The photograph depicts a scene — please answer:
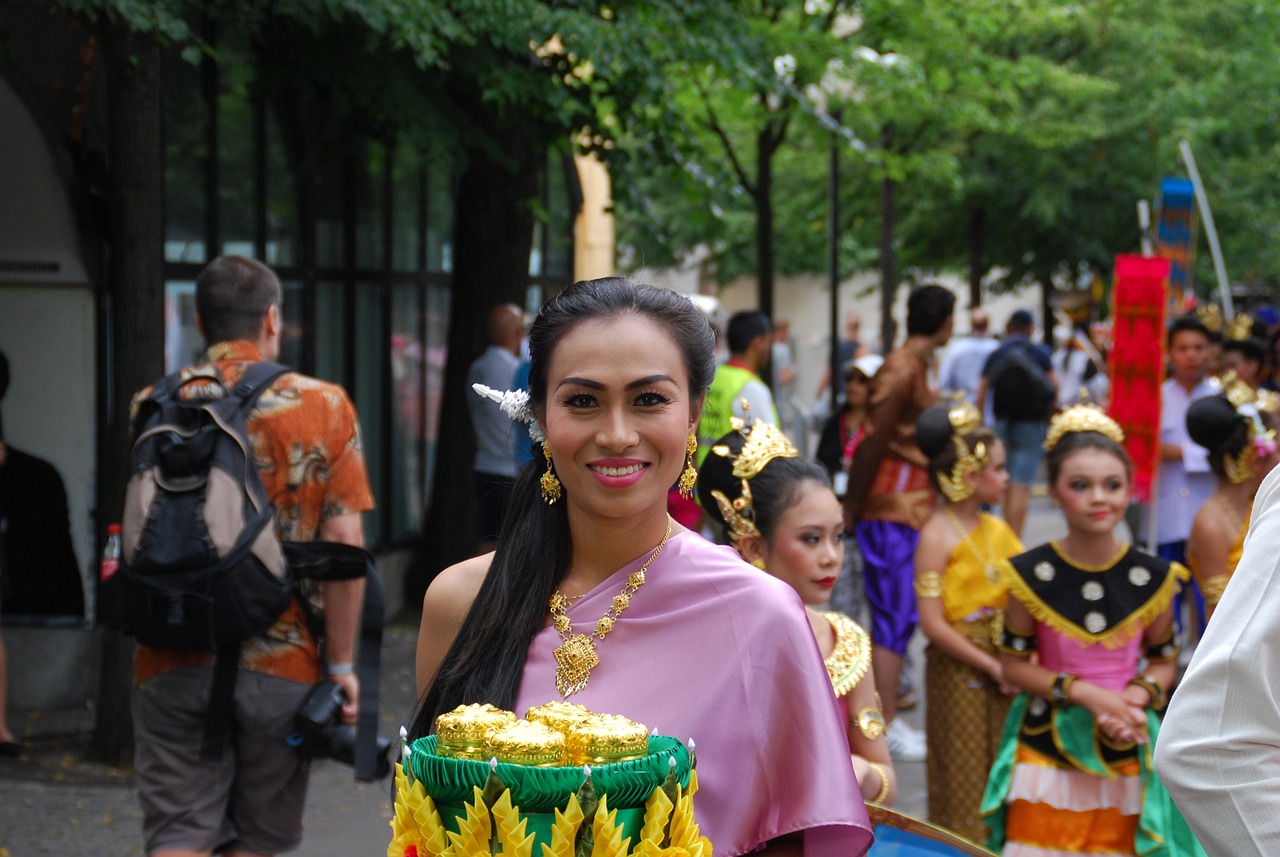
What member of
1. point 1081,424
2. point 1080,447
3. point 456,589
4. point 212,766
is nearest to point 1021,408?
point 1081,424

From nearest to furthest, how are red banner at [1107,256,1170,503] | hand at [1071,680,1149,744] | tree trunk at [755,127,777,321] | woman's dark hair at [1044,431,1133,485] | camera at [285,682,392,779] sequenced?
1. camera at [285,682,392,779]
2. hand at [1071,680,1149,744]
3. woman's dark hair at [1044,431,1133,485]
4. red banner at [1107,256,1170,503]
5. tree trunk at [755,127,777,321]

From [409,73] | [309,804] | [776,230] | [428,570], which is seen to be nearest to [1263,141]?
[776,230]

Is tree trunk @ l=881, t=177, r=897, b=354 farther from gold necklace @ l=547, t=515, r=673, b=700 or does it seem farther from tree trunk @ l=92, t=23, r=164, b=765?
gold necklace @ l=547, t=515, r=673, b=700

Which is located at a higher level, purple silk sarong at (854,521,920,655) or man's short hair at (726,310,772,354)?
man's short hair at (726,310,772,354)

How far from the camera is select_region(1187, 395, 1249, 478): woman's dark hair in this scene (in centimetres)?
651

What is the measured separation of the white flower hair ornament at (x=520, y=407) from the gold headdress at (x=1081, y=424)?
2872 mm

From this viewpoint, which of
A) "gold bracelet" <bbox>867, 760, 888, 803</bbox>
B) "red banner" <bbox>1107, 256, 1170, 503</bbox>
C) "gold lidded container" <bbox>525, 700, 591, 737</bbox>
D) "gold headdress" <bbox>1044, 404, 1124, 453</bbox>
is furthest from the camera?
"red banner" <bbox>1107, 256, 1170, 503</bbox>

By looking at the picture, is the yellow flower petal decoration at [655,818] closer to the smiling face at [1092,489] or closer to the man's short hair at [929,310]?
the smiling face at [1092,489]

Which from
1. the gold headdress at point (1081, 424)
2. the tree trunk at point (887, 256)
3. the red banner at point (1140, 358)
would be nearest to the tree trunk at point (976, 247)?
the tree trunk at point (887, 256)

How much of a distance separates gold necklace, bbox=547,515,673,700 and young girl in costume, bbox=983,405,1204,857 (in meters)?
2.76

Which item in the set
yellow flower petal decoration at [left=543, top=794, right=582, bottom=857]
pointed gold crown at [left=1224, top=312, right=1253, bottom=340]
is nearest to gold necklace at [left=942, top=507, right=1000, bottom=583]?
yellow flower petal decoration at [left=543, top=794, right=582, bottom=857]

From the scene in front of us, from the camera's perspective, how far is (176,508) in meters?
4.35

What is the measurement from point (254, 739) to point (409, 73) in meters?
4.63

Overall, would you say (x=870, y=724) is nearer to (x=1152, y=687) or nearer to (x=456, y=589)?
(x=1152, y=687)
